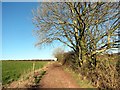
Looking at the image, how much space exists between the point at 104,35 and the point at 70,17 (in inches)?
162

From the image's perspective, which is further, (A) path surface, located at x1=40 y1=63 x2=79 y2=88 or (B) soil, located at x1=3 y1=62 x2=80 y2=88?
(A) path surface, located at x1=40 y1=63 x2=79 y2=88

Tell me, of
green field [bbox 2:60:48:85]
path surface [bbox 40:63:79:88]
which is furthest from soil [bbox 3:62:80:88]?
green field [bbox 2:60:48:85]

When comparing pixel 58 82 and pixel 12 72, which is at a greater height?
pixel 58 82

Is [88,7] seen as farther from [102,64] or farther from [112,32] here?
[102,64]

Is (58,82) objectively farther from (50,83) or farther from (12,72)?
(12,72)

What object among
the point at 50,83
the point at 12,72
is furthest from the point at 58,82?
the point at 12,72

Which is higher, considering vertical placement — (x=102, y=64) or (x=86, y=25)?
(x=86, y=25)

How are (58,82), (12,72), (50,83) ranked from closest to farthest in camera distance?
1. (50,83)
2. (58,82)
3. (12,72)

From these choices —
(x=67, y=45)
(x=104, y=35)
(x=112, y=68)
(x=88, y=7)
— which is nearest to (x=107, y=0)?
(x=88, y=7)

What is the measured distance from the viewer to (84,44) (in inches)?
699

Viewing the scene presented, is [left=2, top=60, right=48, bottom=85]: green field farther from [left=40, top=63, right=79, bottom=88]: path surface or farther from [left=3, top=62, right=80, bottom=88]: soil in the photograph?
[left=40, top=63, right=79, bottom=88]: path surface

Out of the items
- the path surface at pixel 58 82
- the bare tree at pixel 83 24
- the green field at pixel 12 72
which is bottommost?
the green field at pixel 12 72

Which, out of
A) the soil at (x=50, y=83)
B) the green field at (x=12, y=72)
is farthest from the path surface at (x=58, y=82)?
the green field at (x=12, y=72)

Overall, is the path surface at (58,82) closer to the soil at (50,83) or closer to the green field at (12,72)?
the soil at (50,83)
